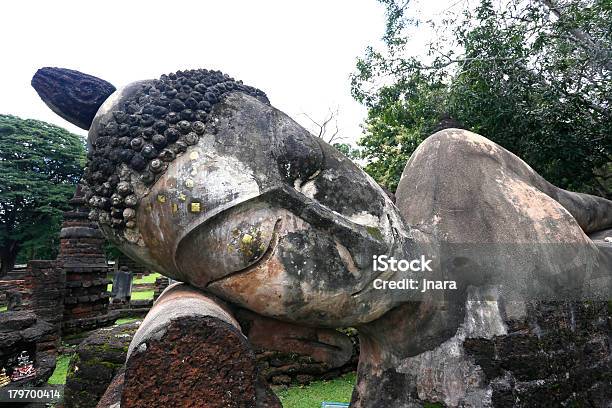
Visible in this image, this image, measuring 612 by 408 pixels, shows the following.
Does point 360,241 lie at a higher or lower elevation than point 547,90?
lower

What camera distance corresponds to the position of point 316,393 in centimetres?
539

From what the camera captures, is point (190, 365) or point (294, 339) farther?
point (294, 339)

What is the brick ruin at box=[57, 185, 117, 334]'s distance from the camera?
8.54 metres

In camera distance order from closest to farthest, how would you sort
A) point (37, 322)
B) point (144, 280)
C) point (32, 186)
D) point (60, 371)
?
point (37, 322), point (60, 371), point (32, 186), point (144, 280)

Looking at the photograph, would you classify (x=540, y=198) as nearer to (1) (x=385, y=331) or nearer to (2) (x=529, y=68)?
(1) (x=385, y=331)

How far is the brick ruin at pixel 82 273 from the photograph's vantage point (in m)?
8.54

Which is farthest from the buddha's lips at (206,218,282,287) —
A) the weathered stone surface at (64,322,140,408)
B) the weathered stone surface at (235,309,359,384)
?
the weathered stone surface at (64,322,140,408)

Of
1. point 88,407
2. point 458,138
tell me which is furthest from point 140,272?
point 458,138

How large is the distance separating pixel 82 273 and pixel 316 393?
5781 millimetres

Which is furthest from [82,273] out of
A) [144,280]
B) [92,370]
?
[144,280]

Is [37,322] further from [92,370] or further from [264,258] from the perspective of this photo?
[264,258]

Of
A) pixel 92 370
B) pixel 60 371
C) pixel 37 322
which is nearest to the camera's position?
pixel 92 370

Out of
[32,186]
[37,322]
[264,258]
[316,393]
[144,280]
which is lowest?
[316,393]

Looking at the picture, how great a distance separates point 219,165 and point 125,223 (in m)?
0.38
